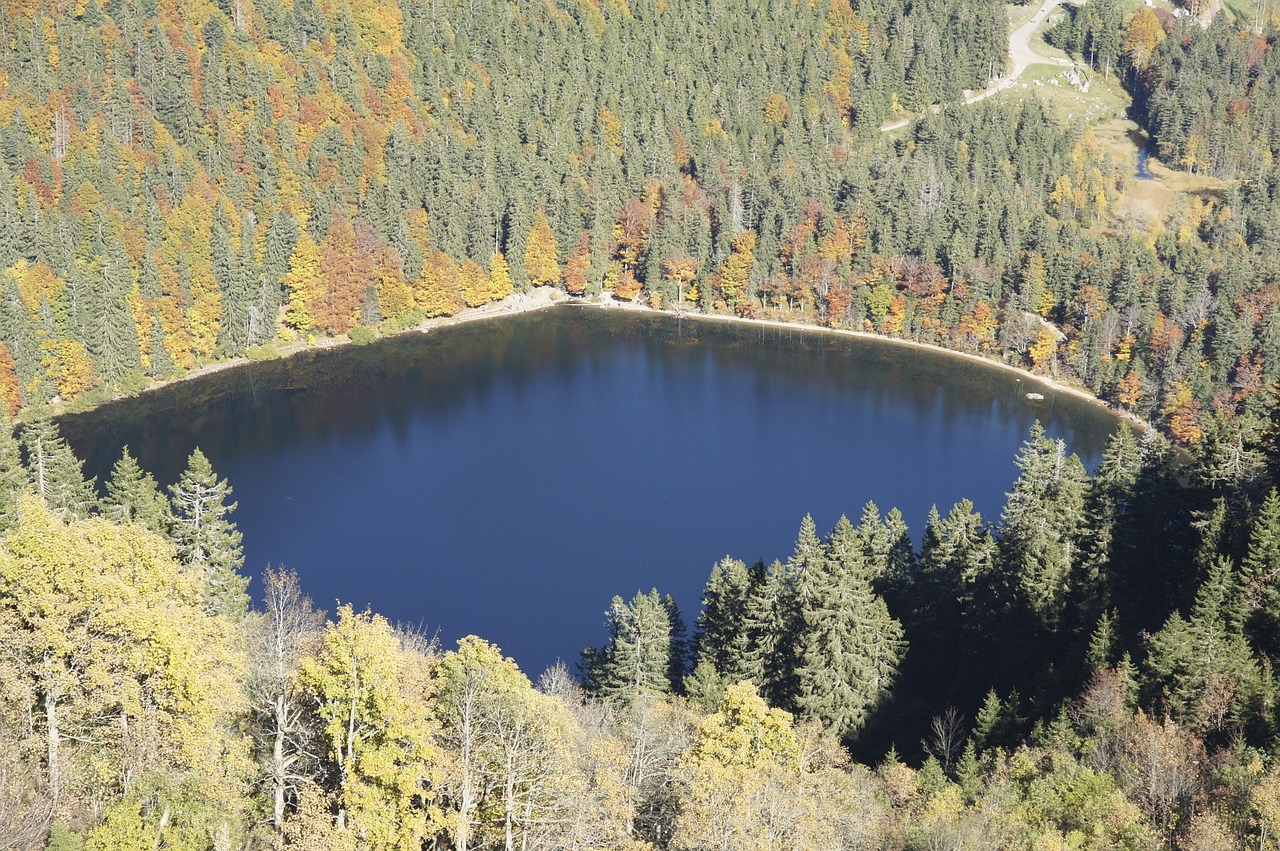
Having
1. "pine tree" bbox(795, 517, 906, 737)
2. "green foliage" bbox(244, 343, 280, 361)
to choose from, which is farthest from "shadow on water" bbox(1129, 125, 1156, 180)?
"pine tree" bbox(795, 517, 906, 737)

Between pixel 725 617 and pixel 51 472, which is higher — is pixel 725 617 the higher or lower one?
the lower one

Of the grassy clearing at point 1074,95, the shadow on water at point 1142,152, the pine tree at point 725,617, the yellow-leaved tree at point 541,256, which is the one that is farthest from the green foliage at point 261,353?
the grassy clearing at point 1074,95

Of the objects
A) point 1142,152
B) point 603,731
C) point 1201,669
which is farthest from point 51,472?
point 1142,152

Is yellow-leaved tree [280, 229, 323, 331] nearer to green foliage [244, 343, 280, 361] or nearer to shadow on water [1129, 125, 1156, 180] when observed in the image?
green foliage [244, 343, 280, 361]

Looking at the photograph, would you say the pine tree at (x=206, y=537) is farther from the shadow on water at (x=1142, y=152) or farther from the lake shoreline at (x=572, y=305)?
the shadow on water at (x=1142, y=152)

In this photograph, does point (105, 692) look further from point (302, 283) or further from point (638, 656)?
point (302, 283)
